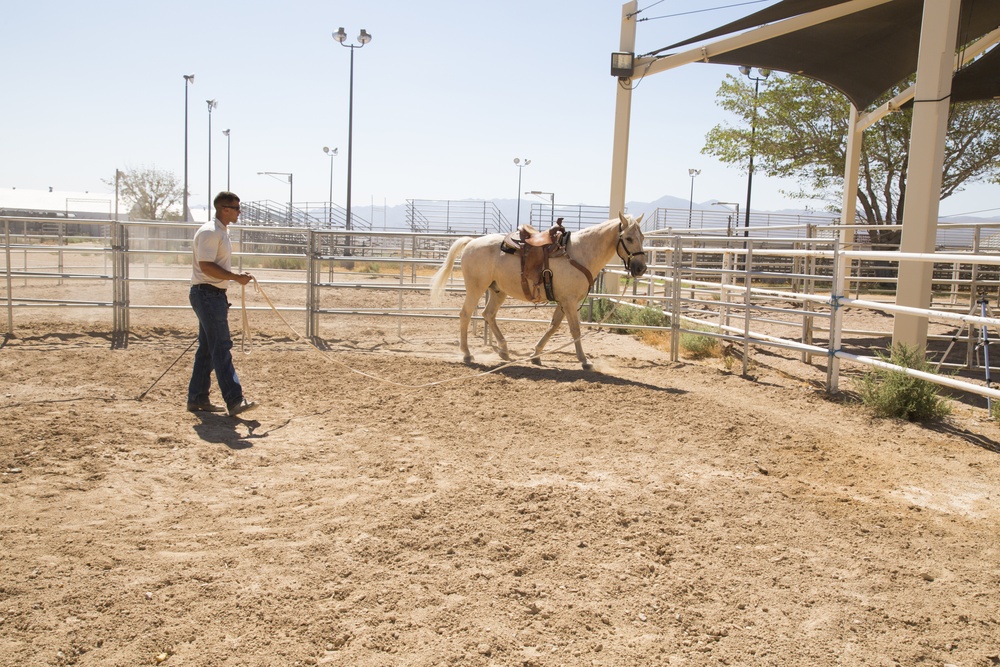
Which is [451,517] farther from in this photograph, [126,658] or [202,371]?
[202,371]

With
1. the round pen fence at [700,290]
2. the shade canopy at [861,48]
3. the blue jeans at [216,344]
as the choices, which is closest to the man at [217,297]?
the blue jeans at [216,344]

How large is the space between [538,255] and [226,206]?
361 centimetres

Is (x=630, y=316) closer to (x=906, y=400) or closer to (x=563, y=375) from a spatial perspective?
(x=563, y=375)

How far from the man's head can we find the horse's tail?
10.6 feet

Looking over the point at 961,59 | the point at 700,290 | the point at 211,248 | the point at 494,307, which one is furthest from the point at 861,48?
the point at 211,248

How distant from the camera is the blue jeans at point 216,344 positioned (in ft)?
18.8

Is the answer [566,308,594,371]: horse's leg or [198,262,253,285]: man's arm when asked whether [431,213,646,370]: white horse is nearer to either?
[566,308,594,371]: horse's leg

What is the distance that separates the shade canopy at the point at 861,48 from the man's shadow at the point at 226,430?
8989 millimetres

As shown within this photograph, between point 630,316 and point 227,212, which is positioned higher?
point 227,212

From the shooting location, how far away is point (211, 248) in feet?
18.7

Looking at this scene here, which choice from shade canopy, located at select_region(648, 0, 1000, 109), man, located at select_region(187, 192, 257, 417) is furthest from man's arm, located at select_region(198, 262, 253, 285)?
shade canopy, located at select_region(648, 0, 1000, 109)

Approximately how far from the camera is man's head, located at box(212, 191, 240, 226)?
5707 mm

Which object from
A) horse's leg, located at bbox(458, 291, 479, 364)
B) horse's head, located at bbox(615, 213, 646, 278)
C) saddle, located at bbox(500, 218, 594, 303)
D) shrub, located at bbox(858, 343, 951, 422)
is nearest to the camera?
shrub, located at bbox(858, 343, 951, 422)

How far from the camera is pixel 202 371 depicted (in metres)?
5.93
